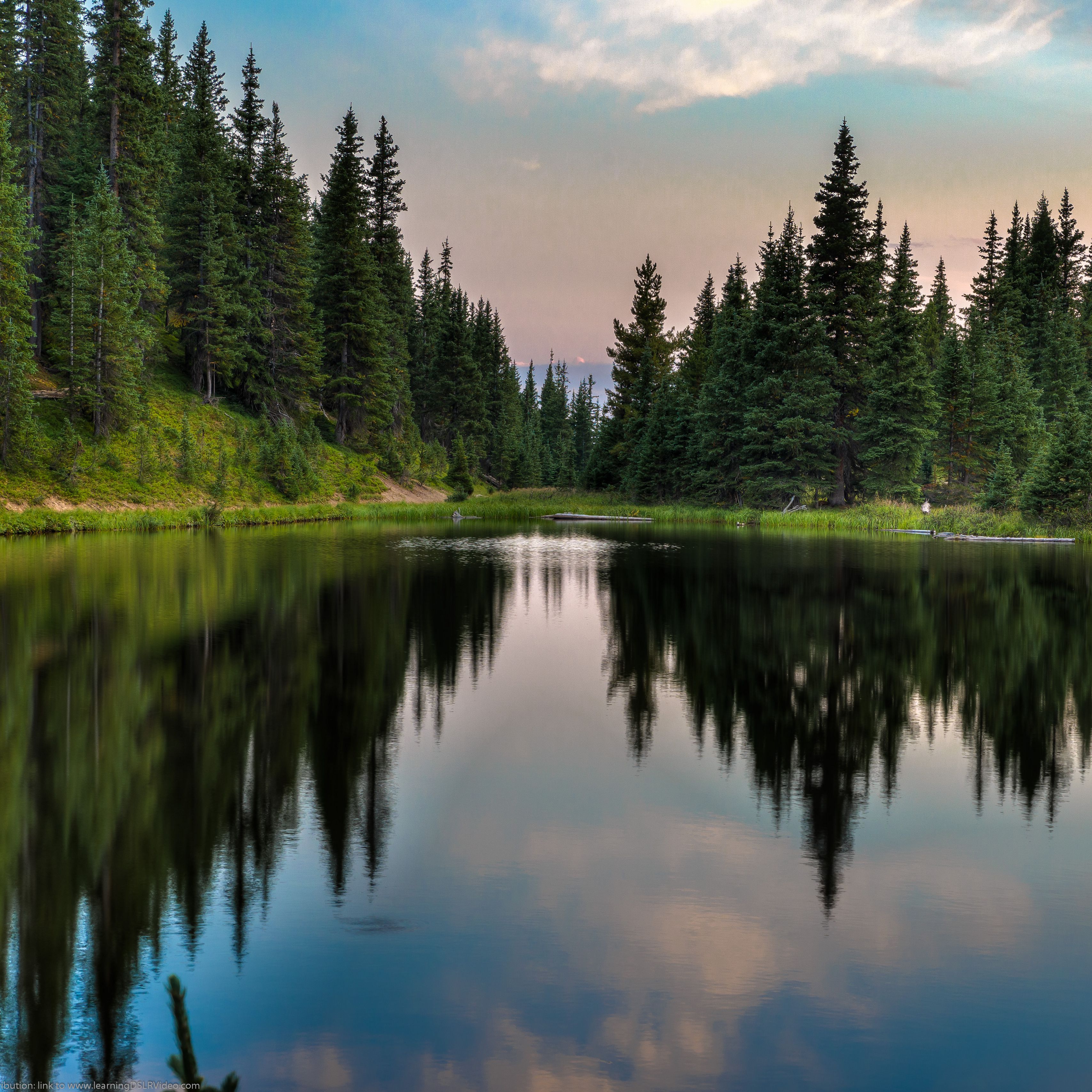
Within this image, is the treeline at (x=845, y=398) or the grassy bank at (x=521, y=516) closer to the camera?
the grassy bank at (x=521, y=516)

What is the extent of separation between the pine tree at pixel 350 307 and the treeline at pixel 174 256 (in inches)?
6.9

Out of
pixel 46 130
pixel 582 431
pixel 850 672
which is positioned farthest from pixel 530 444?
pixel 850 672

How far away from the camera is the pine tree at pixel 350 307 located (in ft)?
230

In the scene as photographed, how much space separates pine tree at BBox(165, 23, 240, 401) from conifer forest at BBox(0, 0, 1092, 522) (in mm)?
230

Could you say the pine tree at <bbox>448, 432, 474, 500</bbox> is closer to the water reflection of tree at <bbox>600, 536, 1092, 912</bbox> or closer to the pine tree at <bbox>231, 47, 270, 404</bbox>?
the pine tree at <bbox>231, 47, 270, 404</bbox>

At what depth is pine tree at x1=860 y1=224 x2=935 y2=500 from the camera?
55.8m

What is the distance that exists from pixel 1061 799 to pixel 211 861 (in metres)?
7.55

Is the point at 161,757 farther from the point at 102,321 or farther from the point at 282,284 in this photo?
the point at 282,284

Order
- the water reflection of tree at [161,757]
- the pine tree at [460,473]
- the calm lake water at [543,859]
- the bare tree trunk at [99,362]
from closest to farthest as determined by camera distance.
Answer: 1. the calm lake water at [543,859]
2. the water reflection of tree at [161,757]
3. the bare tree trunk at [99,362]
4. the pine tree at [460,473]

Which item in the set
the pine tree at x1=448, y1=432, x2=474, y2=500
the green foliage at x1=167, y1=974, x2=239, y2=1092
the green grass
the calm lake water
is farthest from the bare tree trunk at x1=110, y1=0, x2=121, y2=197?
the green foliage at x1=167, y1=974, x2=239, y2=1092

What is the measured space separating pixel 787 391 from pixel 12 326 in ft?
150

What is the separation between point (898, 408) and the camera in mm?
57250

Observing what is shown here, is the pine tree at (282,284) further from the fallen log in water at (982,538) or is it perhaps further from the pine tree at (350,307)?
the fallen log in water at (982,538)

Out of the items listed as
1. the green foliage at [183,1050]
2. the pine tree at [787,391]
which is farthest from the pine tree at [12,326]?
the green foliage at [183,1050]
